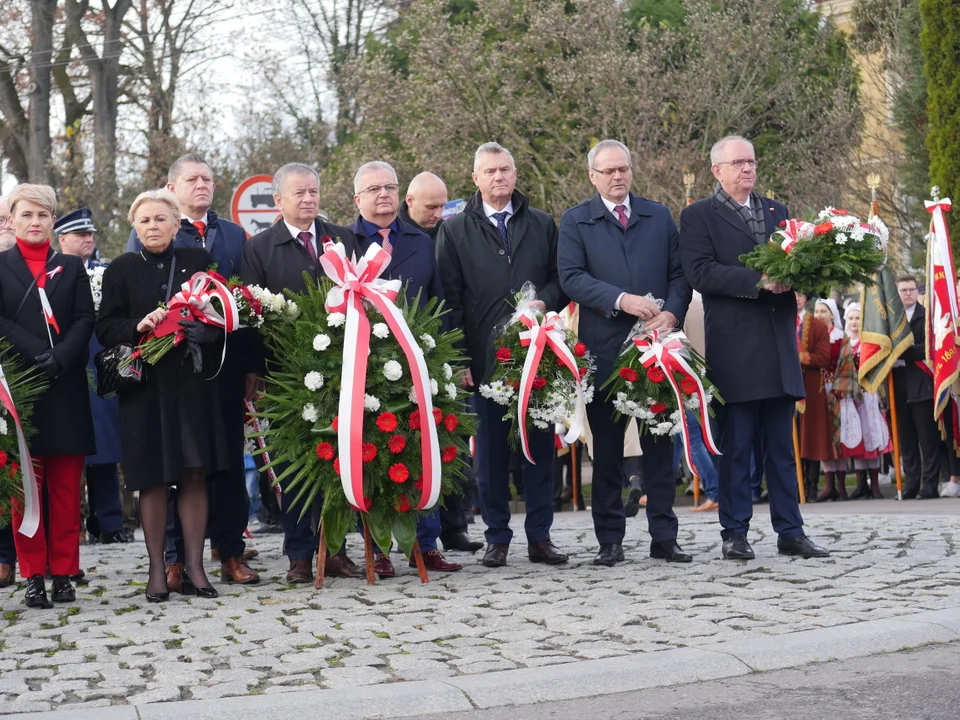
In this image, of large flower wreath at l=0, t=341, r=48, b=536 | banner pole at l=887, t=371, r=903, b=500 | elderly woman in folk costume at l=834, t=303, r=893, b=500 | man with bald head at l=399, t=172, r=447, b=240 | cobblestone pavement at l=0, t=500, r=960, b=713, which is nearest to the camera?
cobblestone pavement at l=0, t=500, r=960, b=713

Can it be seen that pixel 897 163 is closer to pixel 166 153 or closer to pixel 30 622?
pixel 166 153

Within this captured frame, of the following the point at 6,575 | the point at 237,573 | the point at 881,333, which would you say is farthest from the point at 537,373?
the point at 881,333

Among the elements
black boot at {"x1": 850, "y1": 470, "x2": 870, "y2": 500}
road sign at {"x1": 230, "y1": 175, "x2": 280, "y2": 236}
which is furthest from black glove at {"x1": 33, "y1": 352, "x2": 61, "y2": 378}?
black boot at {"x1": 850, "y1": 470, "x2": 870, "y2": 500}

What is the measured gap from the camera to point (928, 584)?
6.79 metres

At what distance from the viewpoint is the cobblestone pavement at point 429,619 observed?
17.5ft

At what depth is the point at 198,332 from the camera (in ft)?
23.3

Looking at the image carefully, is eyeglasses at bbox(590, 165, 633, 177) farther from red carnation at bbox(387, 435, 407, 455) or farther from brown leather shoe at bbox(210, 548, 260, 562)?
brown leather shoe at bbox(210, 548, 260, 562)

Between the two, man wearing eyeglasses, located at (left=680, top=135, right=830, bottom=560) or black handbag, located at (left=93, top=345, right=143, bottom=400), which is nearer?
black handbag, located at (left=93, top=345, right=143, bottom=400)

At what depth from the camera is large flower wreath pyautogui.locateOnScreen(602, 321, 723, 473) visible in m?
7.77

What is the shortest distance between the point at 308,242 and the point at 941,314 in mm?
6617

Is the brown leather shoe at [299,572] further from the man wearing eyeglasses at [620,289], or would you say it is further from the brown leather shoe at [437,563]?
the man wearing eyeglasses at [620,289]

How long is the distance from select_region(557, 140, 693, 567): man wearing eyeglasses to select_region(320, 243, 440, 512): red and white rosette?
47.1 inches

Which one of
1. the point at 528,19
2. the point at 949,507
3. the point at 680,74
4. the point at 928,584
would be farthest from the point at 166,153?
the point at 928,584

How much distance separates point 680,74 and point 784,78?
225 cm
